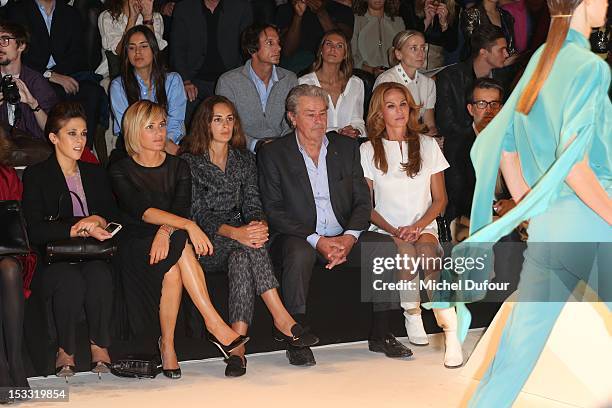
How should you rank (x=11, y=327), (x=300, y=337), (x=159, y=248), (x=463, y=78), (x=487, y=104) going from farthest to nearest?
(x=463, y=78), (x=487, y=104), (x=300, y=337), (x=159, y=248), (x=11, y=327)

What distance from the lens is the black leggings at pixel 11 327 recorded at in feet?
15.8

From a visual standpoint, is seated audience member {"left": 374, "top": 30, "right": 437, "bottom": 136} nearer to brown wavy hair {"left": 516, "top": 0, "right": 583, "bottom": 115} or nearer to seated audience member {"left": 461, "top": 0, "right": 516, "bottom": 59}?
seated audience member {"left": 461, "top": 0, "right": 516, "bottom": 59}

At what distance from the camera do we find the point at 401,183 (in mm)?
6035

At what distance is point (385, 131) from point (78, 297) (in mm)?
2085

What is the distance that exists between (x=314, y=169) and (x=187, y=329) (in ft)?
3.83

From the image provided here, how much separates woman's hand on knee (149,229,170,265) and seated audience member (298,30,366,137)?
2090 millimetres

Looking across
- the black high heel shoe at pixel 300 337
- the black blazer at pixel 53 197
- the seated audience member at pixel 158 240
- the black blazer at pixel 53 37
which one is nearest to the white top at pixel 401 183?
the black high heel shoe at pixel 300 337

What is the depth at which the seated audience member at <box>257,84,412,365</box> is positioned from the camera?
5.63m

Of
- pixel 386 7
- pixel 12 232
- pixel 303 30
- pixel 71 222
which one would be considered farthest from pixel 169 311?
pixel 386 7

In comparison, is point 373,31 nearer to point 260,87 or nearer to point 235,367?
point 260,87

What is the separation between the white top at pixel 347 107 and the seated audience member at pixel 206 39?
27.1 inches

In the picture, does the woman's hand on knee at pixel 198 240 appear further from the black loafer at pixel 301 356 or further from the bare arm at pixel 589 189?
the bare arm at pixel 589 189

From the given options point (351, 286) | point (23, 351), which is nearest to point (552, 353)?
point (351, 286)

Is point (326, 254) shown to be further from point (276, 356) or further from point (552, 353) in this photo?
point (552, 353)
